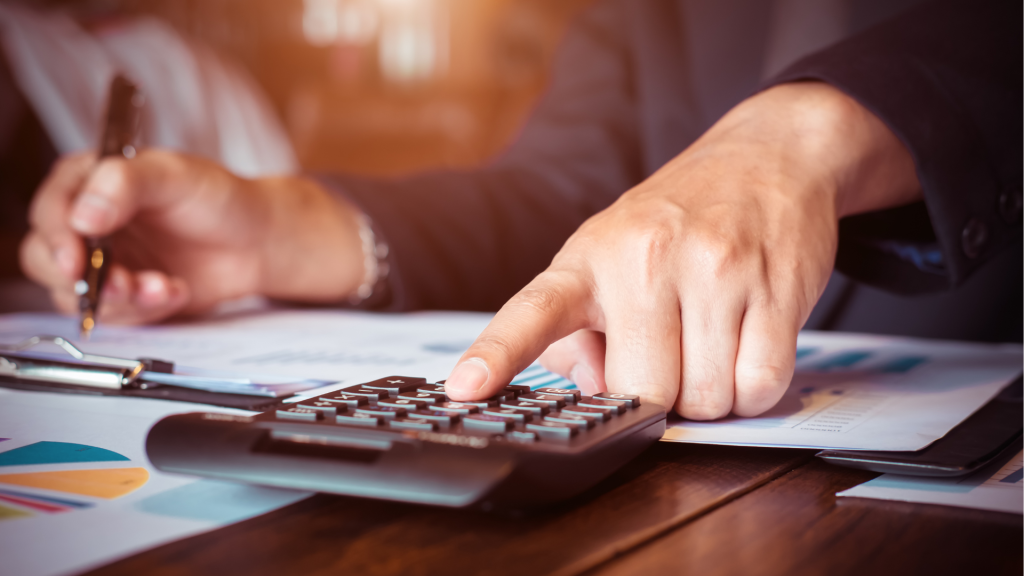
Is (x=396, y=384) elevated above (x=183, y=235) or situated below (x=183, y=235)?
below

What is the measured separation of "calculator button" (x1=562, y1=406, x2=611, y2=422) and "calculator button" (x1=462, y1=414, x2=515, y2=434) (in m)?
0.03

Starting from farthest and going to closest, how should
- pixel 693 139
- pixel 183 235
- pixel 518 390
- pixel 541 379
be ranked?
pixel 693 139 → pixel 183 235 → pixel 541 379 → pixel 518 390

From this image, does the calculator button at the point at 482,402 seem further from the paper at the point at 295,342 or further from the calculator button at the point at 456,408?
the paper at the point at 295,342

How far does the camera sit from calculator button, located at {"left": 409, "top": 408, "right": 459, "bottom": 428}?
273 mm

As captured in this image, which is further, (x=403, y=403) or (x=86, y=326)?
(x=86, y=326)

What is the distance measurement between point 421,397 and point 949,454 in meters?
0.21

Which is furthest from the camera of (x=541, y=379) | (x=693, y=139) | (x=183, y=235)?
(x=693, y=139)

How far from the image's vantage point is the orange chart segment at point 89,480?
27cm

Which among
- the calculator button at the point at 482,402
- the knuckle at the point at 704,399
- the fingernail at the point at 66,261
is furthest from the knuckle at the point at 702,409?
the fingernail at the point at 66,261

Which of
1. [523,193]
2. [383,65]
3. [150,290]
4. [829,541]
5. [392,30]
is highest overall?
[392,30]

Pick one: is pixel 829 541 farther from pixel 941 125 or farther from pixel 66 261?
pixel 66 261

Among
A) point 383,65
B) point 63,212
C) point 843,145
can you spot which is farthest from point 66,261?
point 383,65

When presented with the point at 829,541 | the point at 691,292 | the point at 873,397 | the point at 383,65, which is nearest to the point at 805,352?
the point at 873,397

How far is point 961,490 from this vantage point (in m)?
0.28
